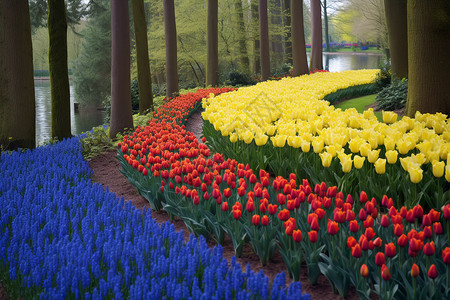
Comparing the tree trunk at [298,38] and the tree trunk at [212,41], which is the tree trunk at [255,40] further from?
the tree trunk at [212,41]

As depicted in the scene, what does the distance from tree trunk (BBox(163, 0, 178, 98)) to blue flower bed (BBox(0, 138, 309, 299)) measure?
11778 mm

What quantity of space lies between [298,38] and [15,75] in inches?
603

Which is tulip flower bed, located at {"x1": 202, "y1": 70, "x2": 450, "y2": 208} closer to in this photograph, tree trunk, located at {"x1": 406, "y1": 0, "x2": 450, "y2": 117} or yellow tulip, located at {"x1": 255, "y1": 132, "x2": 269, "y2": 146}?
yellow tulip, located at {"x1": 255, "y1": 132, "x2": 269, "y2": 146}

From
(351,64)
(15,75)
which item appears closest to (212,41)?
(15,75)

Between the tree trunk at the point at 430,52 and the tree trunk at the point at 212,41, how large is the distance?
496 inches

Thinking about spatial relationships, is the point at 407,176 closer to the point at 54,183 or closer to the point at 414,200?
the point at 414,200

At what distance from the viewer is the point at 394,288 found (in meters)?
2.74

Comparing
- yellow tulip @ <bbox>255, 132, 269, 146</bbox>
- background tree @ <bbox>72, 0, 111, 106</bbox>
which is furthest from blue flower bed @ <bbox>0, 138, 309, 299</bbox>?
background tree @ <bbox>72, 0, 111, 106</bbox>

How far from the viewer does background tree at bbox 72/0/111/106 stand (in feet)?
110

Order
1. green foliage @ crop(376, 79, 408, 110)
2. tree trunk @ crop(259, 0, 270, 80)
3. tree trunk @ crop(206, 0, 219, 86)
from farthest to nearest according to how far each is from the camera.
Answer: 1. tree trunk @ crop(259, 0, 270, 80)
2. tree trunk @ crop(206, 0, 219, 86)
3. green foliage @ crop(376, 79, 408, 110)

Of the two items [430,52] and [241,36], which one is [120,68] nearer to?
[430,52]

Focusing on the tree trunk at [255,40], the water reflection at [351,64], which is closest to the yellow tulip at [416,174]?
the tree trunk at [255,40]

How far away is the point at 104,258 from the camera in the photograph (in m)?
3.35

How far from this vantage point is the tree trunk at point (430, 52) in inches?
288
